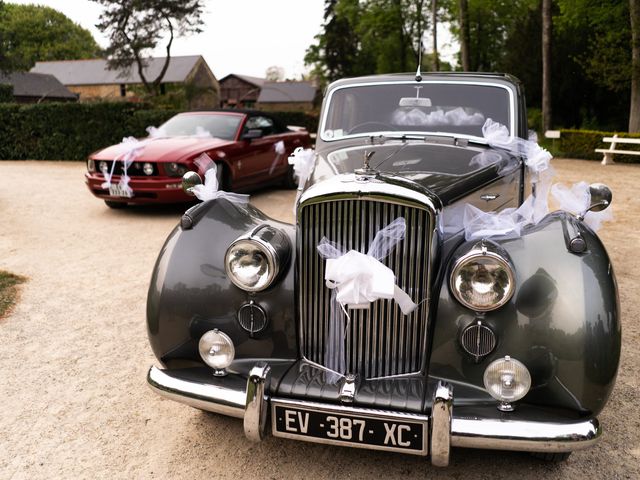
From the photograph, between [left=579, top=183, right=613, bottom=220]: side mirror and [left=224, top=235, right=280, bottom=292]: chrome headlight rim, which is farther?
[left=579, top=183, right=613, bottom=220]: side mirror

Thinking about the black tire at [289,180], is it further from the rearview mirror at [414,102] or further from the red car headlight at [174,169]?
the rearview mirror at [414,102]

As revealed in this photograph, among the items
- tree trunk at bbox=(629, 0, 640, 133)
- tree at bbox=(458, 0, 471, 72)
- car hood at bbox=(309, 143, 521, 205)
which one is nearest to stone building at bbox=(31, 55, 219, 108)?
tree at bbox=(458, 0, 471, 72)

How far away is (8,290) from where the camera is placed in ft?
17.0

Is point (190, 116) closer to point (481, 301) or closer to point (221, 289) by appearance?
point (221, 289)

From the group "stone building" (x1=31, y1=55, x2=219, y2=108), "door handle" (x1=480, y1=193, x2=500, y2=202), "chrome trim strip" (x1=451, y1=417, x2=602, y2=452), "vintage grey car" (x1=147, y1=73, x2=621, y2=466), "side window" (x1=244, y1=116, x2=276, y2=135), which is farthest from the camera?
"stone building" (x1=31, y1=55, x2=219, y2=108)

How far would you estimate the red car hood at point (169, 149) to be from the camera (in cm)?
804

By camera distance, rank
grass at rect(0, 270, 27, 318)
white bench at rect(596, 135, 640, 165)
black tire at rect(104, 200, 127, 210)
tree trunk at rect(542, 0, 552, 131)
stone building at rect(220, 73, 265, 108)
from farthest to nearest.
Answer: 1. stone building at rect(220, 73, 265, 108)
2. tree trunk at rect(542, 0, 552, 131)
3. white bench at rect(596, 135, 640, 165)
4. black tire at rect(104, 200, 127, 210)
5. grass at rect(0, 270, 27, 318)

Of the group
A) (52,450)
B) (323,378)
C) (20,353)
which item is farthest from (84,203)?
(323,378)

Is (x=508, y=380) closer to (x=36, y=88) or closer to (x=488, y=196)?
(x=488, y=196)

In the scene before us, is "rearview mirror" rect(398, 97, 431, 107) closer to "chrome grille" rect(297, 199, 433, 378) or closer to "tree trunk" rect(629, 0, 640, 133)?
"chrome grille" rect(297, 199, 433, 378)

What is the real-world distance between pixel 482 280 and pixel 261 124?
329 inches

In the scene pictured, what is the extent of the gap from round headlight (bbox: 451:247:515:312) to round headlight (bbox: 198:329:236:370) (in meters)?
1.07

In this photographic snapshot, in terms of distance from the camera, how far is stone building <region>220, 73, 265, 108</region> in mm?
66688

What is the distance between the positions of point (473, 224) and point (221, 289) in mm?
1277
